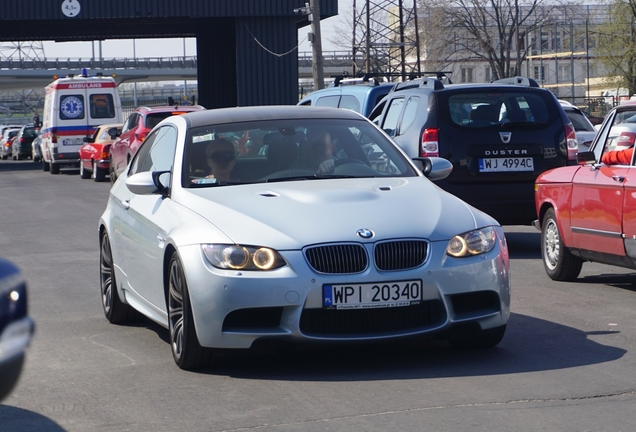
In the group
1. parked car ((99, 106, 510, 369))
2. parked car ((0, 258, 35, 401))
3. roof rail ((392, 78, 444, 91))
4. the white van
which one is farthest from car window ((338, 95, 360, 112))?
the white van

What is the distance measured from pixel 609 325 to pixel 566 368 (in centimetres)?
146

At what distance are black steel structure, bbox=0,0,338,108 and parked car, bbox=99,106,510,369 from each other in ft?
106

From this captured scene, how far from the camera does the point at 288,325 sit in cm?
579

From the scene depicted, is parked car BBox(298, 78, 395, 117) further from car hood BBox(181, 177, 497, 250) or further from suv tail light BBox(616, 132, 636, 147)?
car hood BBox(181, 177, 497, 250)

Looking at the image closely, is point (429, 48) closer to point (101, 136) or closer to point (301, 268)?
point (101, 136)

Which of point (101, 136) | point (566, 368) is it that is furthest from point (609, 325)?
point (101, 136)

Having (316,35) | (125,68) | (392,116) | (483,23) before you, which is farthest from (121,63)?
(392,116)

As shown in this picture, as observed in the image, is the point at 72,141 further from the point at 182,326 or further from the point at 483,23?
the point at 483,23

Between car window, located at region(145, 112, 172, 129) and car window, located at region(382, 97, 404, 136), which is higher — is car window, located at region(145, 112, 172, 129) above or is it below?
below

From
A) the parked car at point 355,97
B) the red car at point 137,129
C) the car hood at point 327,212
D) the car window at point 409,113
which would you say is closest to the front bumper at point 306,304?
the car hood at point 327,212

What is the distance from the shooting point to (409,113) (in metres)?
12.4

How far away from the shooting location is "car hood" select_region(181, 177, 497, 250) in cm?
584

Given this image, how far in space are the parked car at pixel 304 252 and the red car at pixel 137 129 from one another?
14.7m

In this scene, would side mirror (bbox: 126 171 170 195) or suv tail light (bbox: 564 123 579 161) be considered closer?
side mirror (bbox: 126 171 170 195)
